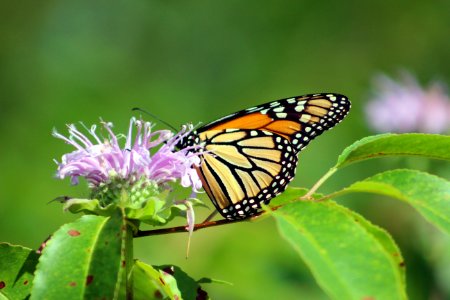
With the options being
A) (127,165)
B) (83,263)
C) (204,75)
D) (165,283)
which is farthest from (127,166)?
(204,75)

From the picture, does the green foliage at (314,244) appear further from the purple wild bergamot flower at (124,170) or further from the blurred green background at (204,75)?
the blurred green background at (204,75)

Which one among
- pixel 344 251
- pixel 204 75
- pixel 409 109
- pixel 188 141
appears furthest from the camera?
pixel 204 75

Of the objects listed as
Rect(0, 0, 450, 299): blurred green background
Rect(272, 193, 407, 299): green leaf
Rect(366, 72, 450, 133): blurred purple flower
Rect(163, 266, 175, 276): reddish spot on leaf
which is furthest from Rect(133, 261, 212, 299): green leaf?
Rect(366, 72, 450, 133): blurred purple flower

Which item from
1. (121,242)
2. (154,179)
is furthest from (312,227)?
(154,179)

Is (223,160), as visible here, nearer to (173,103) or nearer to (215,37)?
(173,103)

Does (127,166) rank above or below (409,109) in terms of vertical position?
above

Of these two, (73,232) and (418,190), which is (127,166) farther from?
(418,190)
